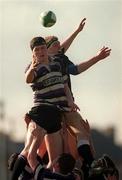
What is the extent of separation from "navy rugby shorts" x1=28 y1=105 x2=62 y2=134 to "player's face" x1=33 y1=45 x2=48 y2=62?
28.0 inches

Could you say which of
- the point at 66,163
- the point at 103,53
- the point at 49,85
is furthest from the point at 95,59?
the point at 66,163

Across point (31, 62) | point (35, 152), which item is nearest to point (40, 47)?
point (31, 62)

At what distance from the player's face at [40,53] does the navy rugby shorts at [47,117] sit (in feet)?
2.33

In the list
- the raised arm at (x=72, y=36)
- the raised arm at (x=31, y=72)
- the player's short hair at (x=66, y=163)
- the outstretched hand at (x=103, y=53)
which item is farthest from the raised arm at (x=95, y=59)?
the player's short hair at (x=66, y=163)

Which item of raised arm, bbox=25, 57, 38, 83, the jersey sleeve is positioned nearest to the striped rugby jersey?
raised arm, bbox=25, 57, 38, 83

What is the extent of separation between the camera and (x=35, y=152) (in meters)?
15.9

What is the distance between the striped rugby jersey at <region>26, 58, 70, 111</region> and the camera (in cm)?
1564

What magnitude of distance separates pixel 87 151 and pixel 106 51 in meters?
1.58

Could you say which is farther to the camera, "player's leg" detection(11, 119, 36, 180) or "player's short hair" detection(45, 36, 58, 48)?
"player's short hair" detection(45, 36, 58, 48)

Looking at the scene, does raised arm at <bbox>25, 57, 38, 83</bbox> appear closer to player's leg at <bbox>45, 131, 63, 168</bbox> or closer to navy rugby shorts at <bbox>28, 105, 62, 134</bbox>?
navy rugby shorts at <bbox>28, 105, 62, 134</bbox>

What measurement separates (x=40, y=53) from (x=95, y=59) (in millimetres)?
1071

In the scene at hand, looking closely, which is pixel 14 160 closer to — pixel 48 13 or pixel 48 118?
pixel 48 118

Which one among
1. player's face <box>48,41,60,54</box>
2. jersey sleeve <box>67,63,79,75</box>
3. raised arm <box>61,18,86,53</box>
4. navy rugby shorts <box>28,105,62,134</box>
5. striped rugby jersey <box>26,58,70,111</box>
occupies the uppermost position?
raised arm <box>61,18,86,53</box>

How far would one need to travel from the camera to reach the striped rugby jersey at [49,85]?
15.6m
